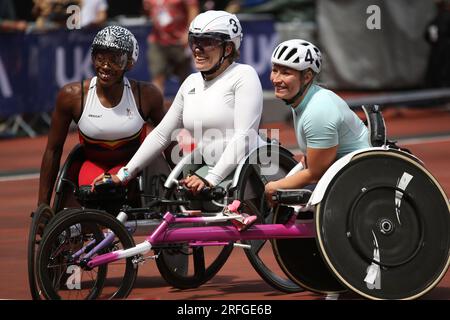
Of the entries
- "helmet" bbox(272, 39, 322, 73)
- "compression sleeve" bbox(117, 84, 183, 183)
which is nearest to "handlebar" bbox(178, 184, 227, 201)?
"compression sleeve" bbox(117, 84, 183, 183)

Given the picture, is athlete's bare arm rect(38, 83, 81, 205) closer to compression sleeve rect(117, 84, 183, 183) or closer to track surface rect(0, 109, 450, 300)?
compression sleeve rect(117, 84, 183, 183)

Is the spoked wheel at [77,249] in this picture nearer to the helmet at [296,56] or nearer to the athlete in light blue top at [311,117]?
the athlete in light blue top at [311,117]

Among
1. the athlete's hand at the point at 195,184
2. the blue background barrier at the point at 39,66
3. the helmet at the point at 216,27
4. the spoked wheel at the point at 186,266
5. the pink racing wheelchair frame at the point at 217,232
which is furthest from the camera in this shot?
the blue background barrier at the point at 39,66

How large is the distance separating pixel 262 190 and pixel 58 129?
4.70ft

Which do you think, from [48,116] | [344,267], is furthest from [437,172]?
[344,267]

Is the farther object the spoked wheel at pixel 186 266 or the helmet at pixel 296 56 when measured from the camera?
the spoked wheel at pixel 186 266

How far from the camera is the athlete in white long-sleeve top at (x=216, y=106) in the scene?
9234mm

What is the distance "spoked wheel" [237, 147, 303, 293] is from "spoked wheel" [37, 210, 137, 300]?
96 centimetres

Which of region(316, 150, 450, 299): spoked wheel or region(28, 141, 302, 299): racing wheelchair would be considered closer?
region(316, 150, 450, 299): spoked wheel

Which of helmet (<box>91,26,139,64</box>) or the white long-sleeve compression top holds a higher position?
helmet (<box>91,26,139,64</box>)

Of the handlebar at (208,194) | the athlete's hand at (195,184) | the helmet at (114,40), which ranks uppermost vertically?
the helmet at (114,40)

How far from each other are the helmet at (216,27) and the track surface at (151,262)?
1684 mm

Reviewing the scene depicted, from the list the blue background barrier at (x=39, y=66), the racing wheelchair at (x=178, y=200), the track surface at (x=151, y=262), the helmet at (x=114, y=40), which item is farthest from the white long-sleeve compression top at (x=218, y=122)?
the blue background barrier at (x=39, y=66)

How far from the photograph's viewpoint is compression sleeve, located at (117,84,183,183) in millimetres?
9352
